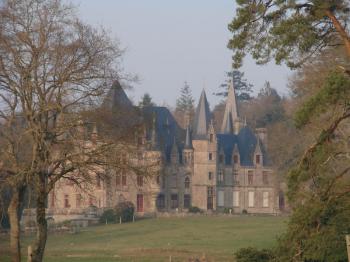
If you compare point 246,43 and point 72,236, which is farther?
point 72,236

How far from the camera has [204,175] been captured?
78.8 metres

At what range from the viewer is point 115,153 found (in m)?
22.7

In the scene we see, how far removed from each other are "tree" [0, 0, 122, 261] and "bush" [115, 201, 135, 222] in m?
40.8

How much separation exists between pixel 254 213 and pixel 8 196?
135ft

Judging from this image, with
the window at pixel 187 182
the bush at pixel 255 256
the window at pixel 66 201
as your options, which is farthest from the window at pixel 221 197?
the bush at pixel 255 256

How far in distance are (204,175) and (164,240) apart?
3305cm

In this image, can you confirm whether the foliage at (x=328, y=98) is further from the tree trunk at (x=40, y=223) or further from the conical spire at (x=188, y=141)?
the conical spire at (x=188, y=141)

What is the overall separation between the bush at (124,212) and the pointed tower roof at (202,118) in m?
15.9

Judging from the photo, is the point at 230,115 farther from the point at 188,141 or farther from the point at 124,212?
the point at 124,212


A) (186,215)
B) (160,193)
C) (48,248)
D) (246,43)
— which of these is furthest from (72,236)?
(246,43)

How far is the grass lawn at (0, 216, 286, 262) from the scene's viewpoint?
3481 cm

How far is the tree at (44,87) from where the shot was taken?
22078mm

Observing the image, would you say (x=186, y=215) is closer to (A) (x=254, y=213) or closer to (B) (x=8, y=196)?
(A) (x=254, y=213)

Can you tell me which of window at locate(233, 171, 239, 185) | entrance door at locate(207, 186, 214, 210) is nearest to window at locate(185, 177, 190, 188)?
entrance door at locate(207, 186, 214, 210)
